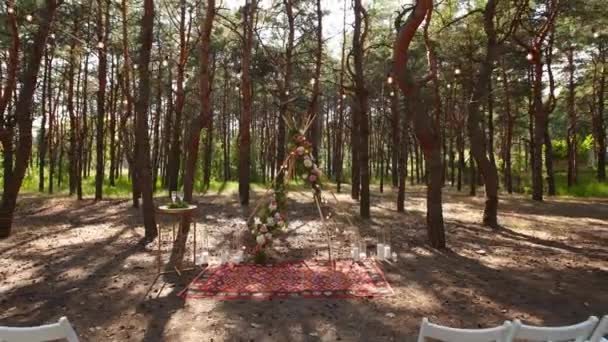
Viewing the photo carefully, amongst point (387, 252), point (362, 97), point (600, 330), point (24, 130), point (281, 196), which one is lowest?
point (387, 252)

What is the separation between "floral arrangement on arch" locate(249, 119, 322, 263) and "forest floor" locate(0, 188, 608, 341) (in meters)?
1.26

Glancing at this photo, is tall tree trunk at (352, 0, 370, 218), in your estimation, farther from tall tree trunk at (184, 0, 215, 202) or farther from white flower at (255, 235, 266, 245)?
white flower at (255, 235, 266, 245)

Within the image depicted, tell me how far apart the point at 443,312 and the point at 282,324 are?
7.54 feet

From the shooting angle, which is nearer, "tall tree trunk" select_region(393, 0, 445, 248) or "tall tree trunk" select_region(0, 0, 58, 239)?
"tall tree trunk" select_region(393, 0, 445, 248)

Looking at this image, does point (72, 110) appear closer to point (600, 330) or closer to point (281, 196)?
point (281, 196)

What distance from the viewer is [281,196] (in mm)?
9008

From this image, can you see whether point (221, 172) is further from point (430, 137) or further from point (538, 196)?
point (430, 137)

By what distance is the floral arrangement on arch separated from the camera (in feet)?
28.8

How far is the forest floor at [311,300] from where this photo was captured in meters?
5.72

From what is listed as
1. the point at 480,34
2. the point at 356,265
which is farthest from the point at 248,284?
the point at 480,34

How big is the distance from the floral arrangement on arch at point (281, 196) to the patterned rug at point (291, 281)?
55 cm

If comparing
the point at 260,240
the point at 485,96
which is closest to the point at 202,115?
the point at 260,240

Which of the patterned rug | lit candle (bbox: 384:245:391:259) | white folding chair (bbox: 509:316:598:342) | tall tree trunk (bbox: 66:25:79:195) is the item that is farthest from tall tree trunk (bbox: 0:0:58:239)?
white folding chair (bbox: 509:316:598:342)

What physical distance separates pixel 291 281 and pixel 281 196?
1.97m
